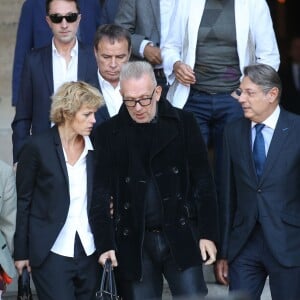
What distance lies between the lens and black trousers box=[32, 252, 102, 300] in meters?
7.57

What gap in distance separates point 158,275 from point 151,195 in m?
0.47

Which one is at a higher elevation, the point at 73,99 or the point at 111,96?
the point at 73,99

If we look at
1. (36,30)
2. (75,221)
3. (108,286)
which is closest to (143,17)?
(36,30)

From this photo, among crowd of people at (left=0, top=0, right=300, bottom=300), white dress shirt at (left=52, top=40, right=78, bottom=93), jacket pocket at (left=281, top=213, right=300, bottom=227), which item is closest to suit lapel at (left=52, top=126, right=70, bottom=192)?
crowd of people at (left=0, top=0, right=300, bottom=300)

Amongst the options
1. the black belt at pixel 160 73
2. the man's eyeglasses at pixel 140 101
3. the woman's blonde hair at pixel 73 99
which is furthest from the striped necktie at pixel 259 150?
the black belt at pixel 160 73

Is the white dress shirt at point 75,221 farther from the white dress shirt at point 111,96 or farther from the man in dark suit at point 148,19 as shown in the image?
the man in dark suit at point 148,19

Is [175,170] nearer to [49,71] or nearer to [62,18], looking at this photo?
[49,71]

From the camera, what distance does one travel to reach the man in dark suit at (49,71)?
8172mm

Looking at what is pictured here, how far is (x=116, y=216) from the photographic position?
24.5 feet

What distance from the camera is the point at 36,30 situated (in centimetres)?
882

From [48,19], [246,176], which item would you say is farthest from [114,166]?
[48,19]

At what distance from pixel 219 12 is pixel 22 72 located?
1323mm

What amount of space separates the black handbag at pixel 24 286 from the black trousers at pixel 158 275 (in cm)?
64

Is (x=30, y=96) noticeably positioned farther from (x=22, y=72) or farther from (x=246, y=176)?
(x=246, y=176)
